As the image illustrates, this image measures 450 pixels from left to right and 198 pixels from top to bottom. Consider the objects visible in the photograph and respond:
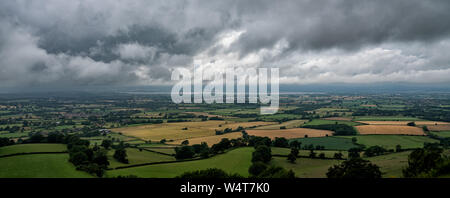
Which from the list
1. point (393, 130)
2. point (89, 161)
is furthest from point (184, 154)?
point (393, 130)

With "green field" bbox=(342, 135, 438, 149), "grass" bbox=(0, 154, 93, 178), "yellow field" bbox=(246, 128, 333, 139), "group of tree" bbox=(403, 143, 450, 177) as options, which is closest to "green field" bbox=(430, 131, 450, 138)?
"green field" bbox=(342, 135, 438, 149)

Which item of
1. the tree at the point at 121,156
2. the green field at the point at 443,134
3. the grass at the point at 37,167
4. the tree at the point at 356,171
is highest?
the tree at the point at 356,171

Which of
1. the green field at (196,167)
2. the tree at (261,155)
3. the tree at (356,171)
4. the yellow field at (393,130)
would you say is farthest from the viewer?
the yellow field at (393,130)

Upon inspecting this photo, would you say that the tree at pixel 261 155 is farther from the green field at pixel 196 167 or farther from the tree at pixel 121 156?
the tree at pixel 121 156

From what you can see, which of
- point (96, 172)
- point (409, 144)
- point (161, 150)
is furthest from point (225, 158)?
point (409, 144)

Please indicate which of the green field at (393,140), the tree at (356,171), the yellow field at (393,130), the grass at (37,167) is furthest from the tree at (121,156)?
the yellow field at (393,130)

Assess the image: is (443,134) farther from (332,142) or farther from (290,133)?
(290,133)

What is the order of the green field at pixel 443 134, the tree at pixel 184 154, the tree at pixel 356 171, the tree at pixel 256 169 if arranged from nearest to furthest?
the tree at pixel 356 171, the tree at pixel 256 169, the tree at pixel 184 154, the green field at pixel 443 134

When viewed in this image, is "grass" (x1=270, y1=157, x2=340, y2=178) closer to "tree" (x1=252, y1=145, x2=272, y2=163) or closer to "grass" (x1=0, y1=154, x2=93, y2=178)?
"tree" (x1=252, y1=145, x2=272, y2=163)
